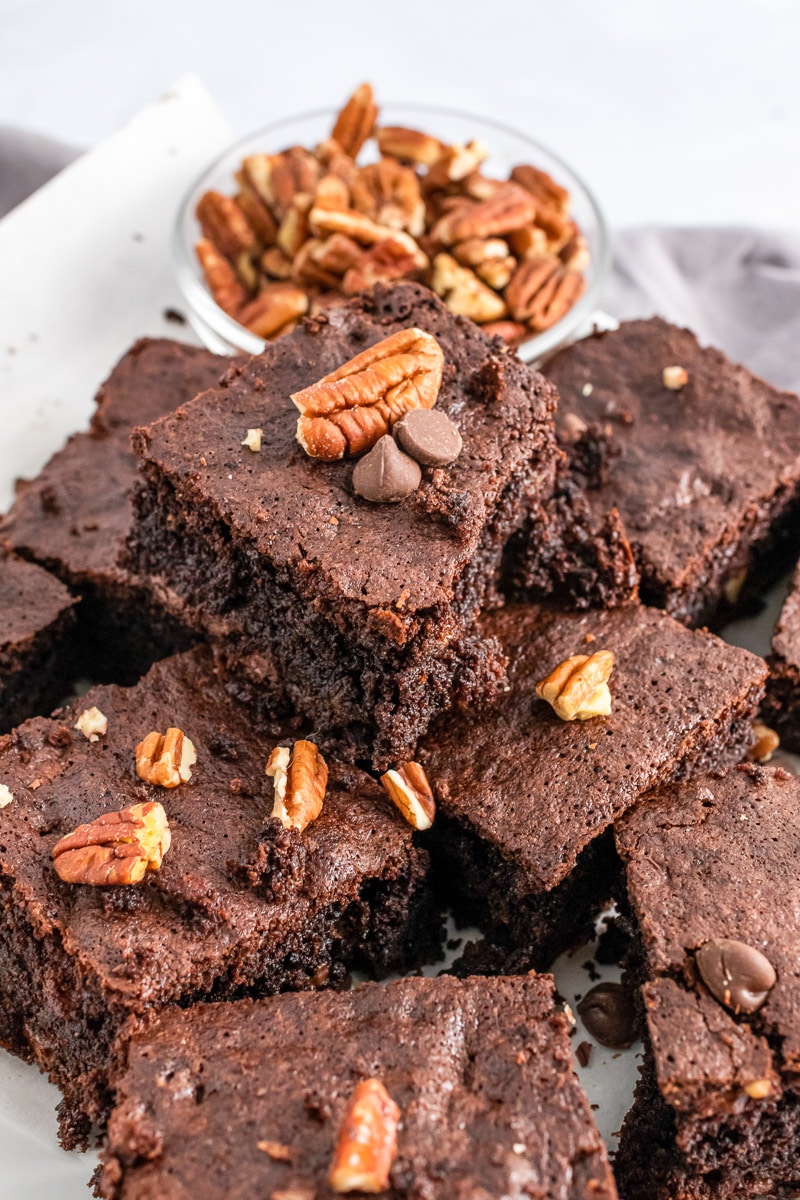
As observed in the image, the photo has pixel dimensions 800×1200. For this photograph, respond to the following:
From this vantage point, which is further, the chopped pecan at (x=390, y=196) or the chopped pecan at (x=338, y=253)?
the chopped pecan at (x=390, y=196)

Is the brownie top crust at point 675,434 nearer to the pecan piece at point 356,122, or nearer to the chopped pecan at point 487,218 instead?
the chopped pecan at point 487,218

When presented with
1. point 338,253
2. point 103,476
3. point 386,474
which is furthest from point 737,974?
point 338,253

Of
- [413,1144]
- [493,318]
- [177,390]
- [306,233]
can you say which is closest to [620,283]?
[493,318]

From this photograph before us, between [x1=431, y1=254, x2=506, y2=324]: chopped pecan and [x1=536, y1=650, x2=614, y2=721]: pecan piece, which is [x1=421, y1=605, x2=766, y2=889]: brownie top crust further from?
[x1=431, y1=254, x2=506, y2=324]: chopped pecan

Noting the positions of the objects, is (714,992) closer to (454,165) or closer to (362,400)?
(362,400)

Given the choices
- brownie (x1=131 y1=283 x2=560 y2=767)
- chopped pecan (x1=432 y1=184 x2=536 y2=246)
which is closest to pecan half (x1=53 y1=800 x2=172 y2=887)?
brownie (x1=131 y1=283 x2=560 y2=767)

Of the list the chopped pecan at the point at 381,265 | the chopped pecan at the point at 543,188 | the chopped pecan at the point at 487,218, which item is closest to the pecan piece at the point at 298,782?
the chopped pecan at the point at 381,265
